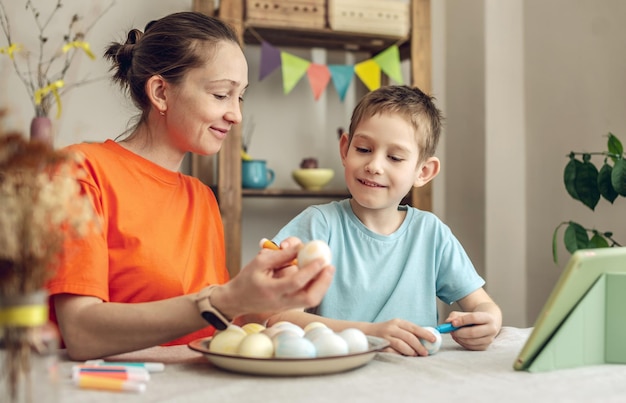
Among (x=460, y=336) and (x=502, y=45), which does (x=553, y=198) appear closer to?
(x=502, y=45)

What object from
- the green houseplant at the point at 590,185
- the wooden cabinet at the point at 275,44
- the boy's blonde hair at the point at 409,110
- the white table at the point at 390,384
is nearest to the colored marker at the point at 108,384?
the white table at the point at 390,384

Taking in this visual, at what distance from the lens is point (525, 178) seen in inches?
125

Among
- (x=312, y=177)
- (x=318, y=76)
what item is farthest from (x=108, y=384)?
(x=318, y=76)

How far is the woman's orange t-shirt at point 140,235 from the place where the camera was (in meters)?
1.22

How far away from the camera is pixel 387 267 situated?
4.70 ft

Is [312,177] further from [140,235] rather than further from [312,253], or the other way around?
[312,253]

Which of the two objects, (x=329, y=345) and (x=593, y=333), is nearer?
(x=329, y=345)

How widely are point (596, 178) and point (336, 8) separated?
1250mm

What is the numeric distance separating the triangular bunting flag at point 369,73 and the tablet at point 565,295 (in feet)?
6.91

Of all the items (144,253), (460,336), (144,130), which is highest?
(144,130)

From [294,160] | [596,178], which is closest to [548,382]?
[596,178]

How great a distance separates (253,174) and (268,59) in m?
0.49

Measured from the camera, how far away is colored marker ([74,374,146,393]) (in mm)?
802

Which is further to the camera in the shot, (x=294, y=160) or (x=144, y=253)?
(x=294, y=160)
